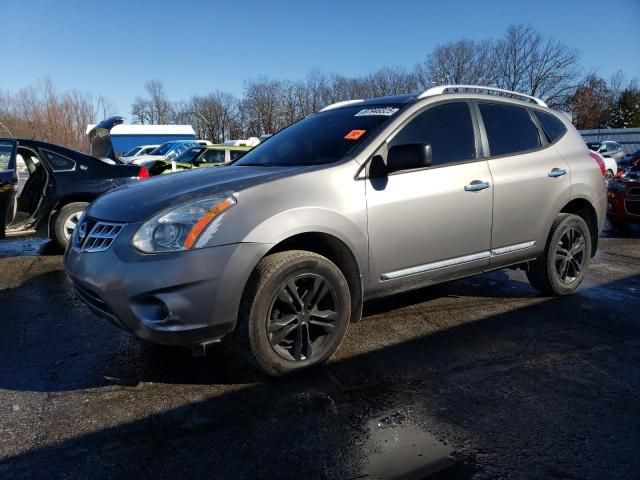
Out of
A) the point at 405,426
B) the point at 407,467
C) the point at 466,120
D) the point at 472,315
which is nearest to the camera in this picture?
the point at 407,467

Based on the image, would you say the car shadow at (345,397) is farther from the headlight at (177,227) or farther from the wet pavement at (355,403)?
the headlight at (177,227)

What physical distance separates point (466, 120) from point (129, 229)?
2.69 meters

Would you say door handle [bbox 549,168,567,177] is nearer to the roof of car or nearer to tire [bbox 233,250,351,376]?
the roof of car

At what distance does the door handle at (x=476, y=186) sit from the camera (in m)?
3.72

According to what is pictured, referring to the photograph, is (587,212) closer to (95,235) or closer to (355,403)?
(355,403)

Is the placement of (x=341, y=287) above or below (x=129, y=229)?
below

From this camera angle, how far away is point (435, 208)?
353 cm

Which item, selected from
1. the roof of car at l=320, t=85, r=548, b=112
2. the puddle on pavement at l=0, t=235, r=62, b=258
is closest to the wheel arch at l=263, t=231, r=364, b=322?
the roof of car at l=320, t=85, r=548, b=112

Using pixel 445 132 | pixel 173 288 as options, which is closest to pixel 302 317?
pixel 173 288

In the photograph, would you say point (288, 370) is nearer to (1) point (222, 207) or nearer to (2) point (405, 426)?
(2) point (405, 426)

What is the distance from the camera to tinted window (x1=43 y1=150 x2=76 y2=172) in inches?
267

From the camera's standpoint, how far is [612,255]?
6.89m

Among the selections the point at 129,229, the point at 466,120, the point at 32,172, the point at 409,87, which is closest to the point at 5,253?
the point at 32,172

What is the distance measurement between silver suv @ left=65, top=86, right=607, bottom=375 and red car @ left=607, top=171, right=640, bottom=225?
4.74 m
